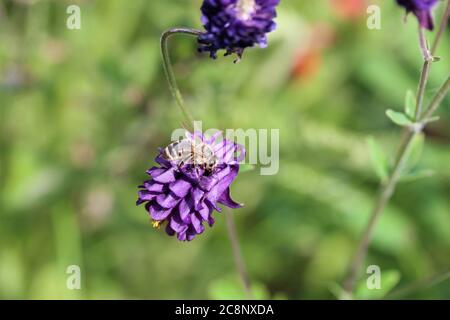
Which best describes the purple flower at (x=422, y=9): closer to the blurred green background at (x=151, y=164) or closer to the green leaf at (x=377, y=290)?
the green leaf at (x=377, y=290)

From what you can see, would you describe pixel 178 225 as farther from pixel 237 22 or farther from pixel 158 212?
pixel 237 22

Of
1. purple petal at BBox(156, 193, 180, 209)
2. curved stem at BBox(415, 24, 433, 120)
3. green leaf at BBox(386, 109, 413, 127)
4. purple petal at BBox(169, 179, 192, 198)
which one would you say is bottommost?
purple petal at BBox(156, 193, 180, 209)

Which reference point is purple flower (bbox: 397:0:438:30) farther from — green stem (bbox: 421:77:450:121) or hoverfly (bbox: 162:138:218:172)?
hoverfly (bbox: 162:138:218:172)

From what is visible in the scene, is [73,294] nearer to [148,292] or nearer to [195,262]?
[148,292]

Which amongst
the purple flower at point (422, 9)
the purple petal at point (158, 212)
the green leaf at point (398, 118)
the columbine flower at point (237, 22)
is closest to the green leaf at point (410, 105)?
the green leaf at point (398, 118)

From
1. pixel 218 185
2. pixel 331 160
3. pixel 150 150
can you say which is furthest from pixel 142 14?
pixel 218 185

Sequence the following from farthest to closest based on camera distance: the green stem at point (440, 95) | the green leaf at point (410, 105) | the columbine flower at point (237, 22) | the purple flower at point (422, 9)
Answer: the green leaf at point (410, 105) → the green stem at point (440, 95) → the purple flower at point (422, 9) → the columbine flower at point (237, 22)

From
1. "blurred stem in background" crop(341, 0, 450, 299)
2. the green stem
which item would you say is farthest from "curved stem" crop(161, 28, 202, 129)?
the green stem
